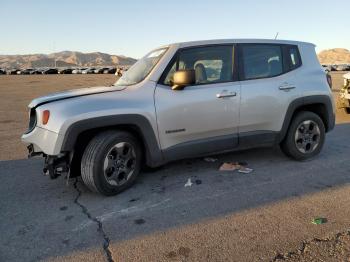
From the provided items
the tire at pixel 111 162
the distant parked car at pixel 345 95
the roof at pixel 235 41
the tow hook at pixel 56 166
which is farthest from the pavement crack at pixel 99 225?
the distant parked car at pixel 345 95

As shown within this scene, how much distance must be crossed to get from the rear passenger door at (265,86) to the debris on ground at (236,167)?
1.61ft

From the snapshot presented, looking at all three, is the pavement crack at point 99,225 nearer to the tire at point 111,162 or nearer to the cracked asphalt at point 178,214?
the cracked asphalt at point 178,214

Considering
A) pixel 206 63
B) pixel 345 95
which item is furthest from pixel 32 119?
pixel 345 95

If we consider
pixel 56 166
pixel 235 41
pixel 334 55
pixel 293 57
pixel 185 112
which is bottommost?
pixel 56 166

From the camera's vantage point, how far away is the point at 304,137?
5488mm

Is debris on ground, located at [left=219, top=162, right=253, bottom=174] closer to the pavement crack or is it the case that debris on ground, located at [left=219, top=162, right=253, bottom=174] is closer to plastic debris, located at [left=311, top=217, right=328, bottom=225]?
plastic debris, located at [left=311, top=217, right=328, bottom=225]

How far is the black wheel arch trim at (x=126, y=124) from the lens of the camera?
3.88 metres

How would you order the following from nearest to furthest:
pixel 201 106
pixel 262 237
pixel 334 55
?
pixel 262 237, pixel 201 106, pixel 334 55

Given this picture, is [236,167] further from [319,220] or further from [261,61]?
[319,220]

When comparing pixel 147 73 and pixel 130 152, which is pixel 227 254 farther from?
pixel 147 73

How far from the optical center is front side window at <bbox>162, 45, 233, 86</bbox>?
15.0ft

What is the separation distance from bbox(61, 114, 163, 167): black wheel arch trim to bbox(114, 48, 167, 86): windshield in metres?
0.63

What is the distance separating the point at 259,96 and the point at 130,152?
196 centimetres

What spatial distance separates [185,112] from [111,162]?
1.10 metres
